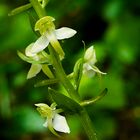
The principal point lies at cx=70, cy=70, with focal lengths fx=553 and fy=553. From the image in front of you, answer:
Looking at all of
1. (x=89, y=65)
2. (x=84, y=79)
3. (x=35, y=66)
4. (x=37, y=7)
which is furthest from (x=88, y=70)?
(x=84, y=79)

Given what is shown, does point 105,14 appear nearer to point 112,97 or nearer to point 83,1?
point 83,1

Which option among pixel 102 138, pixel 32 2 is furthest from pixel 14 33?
pixel 32 2

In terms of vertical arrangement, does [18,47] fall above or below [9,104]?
above

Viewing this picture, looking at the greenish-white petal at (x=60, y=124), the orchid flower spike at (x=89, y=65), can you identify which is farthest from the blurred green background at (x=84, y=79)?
the greenish-white petal at (x=60, y=124)

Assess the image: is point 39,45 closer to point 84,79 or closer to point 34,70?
point 34,70

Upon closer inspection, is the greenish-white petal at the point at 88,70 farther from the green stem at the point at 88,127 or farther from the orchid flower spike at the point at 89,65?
the green stem at the point at 88,127

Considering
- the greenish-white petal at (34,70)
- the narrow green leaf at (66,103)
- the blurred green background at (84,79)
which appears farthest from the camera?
the blurred green background at (84,79)

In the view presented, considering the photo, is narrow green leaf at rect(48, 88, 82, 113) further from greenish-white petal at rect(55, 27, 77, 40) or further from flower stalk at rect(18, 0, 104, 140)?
greenish-white petal at rect(55, 27, 77, 40)
